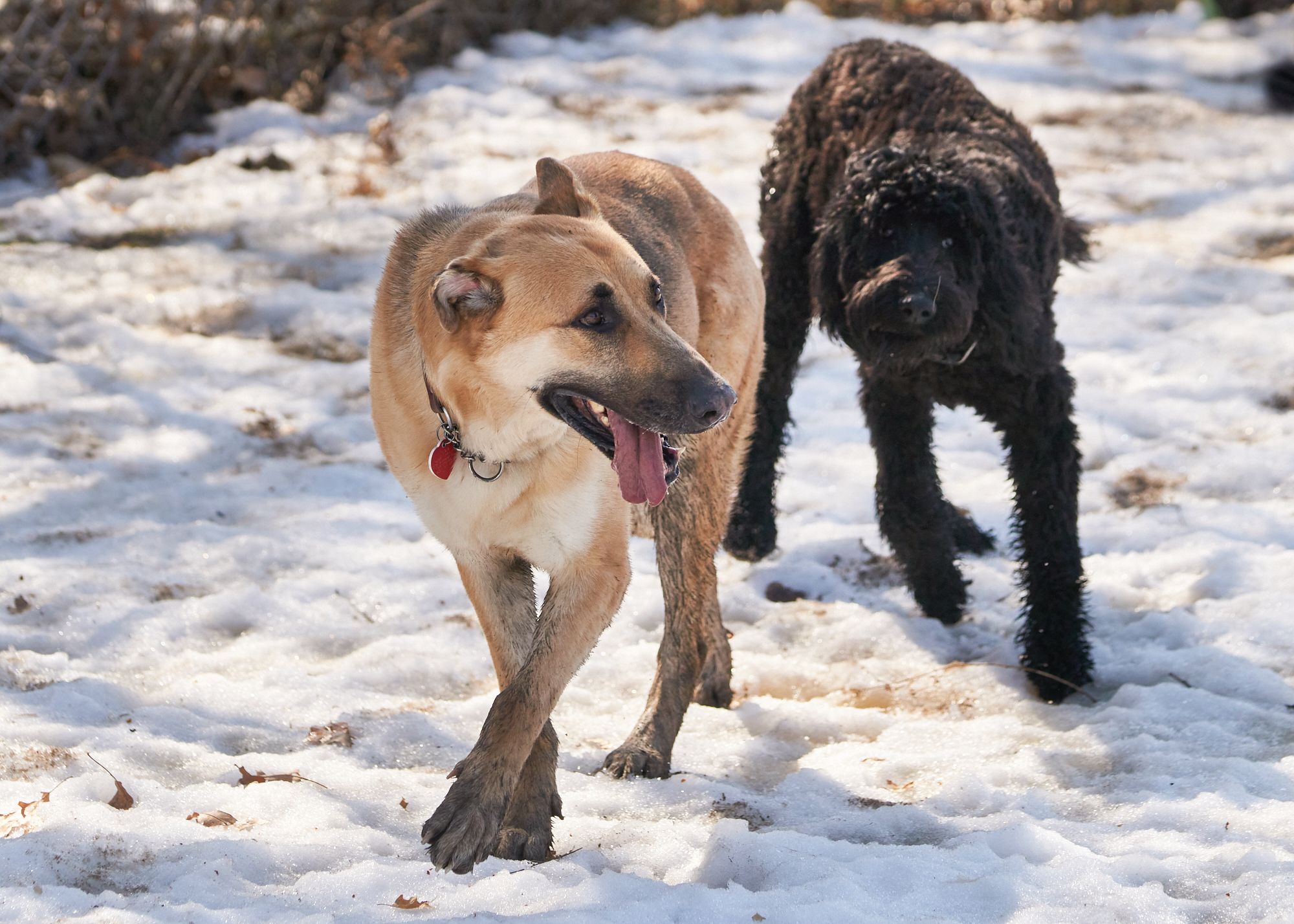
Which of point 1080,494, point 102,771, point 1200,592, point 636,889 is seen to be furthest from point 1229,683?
point 102,771

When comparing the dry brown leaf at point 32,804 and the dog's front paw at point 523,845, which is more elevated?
the dry brown leaf at point 32,804

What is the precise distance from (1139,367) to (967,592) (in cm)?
213

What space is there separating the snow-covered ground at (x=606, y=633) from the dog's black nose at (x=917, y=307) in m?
1.26

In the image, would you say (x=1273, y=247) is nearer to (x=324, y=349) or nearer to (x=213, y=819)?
(x=324, y=349)

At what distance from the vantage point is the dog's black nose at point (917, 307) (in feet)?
12.5

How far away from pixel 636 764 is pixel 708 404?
Result: 1230mm

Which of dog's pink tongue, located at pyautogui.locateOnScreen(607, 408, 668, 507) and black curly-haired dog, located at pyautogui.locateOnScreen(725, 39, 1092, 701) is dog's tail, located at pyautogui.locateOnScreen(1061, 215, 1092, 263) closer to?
black curly-haired dog, located at pyautogui.locateOnScreen(725, 39, 1092, 701)

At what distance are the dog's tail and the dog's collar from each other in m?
2.78

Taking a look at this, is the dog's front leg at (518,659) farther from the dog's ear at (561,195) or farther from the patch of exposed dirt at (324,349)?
the patch of exposed dirt at (324,349)

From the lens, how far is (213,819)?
292 centimetres

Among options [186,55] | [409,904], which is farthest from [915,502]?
[186,55]

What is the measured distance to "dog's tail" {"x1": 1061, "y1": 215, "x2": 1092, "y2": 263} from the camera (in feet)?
15.6

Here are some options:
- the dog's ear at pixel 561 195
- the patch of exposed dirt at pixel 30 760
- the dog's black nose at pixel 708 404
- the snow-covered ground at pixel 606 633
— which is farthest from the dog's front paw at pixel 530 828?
the dog's ear at pixel 561 195

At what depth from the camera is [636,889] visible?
2633mm
